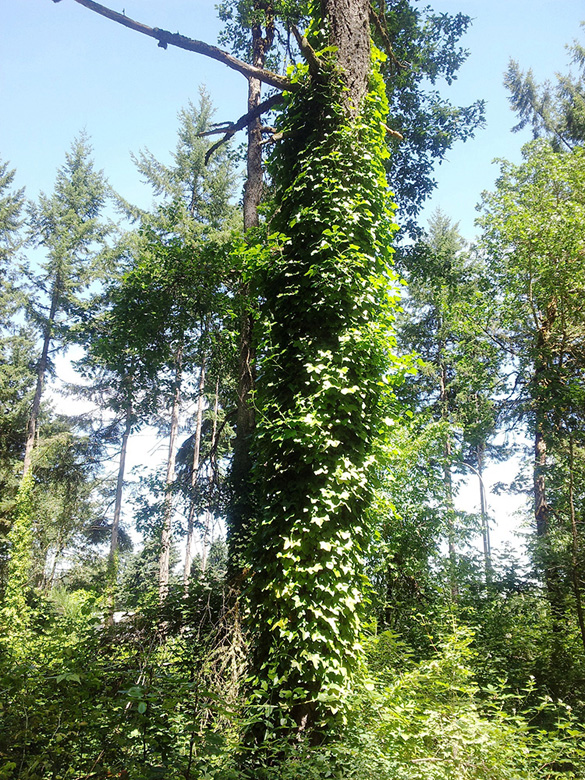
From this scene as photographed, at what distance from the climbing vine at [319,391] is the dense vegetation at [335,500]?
2 centimetres

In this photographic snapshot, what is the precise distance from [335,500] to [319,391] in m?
0.93

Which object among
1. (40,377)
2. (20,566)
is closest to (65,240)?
(40,377)

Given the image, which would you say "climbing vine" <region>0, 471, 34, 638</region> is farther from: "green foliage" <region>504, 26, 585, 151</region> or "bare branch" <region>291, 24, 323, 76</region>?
"green foliage" <region>504, 26, 585, 151</region>

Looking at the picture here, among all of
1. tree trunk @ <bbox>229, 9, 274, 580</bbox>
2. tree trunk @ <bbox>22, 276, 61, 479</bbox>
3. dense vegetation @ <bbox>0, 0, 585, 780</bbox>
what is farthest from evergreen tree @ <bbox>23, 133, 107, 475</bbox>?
tree trunk @ <bbox>229, 9, 274, 580</bbox>

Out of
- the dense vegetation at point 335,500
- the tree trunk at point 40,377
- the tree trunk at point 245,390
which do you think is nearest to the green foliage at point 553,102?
the dense vegetation at point 335,500

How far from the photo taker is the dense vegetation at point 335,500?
310 cm

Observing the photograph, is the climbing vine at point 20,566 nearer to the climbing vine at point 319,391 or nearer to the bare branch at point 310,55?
the climbing vine at point 319,391

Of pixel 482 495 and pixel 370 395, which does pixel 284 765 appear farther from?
pixel 482 495

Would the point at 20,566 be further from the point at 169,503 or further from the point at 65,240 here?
the point at 65,240

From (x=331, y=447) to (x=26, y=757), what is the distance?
9.11 ft

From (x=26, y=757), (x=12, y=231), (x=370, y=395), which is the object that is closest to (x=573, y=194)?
(x=370, y=395)

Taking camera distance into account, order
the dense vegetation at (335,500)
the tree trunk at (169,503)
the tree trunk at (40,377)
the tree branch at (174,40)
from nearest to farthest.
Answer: the dense vegetation at (335,500), the tree branch at (174,40), the tree trunk at (169,503), the tree trunk at (40,377)

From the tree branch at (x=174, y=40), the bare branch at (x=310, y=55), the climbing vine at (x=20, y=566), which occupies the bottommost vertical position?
the climbing vine at (x=20, y=566)

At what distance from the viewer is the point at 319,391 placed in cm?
420
